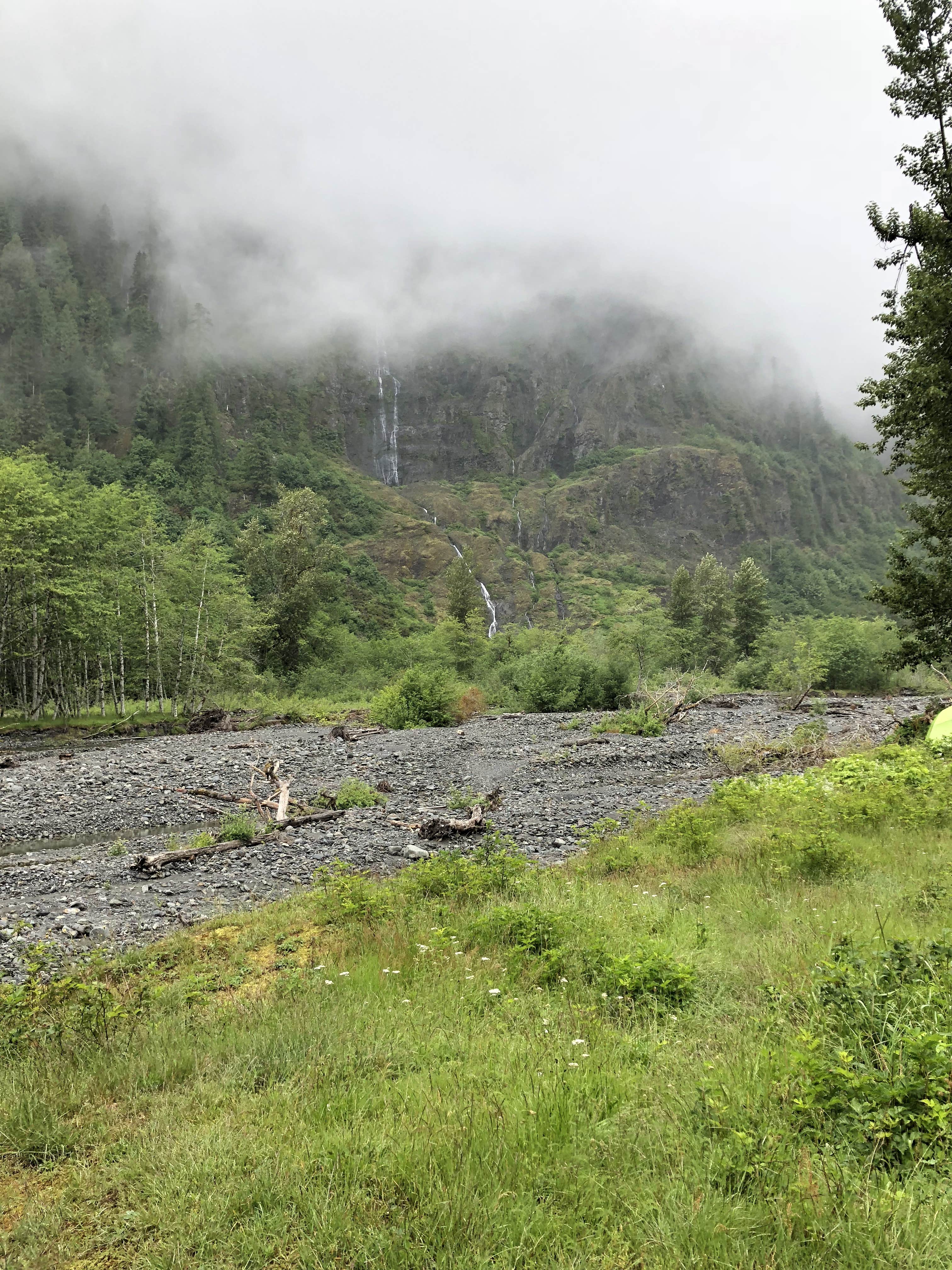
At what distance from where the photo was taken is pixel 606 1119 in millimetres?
3217

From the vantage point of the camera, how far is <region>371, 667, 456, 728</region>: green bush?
3359 cm

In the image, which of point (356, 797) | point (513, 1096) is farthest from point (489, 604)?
point (513, 1096)

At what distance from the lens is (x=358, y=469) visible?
166375 mm

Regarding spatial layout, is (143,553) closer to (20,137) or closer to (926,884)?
(926,884)

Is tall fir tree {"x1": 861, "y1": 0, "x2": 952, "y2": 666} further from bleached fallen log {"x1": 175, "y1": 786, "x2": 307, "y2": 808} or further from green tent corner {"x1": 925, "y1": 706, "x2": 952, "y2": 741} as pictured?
bleached fallen log {"x1": 175, "y1": 786, "x2": 307, "y2": 808}

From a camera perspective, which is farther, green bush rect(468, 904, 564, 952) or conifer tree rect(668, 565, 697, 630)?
conifer tree rect(668, 565, 697, 630)

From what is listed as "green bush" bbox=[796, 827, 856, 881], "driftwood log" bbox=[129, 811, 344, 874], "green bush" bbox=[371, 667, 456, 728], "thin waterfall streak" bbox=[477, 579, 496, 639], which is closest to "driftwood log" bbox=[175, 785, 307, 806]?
"driftwood log" bbox=[129, 811, 344, 874]

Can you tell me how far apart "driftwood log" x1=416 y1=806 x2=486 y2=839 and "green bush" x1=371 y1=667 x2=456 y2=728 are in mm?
20179

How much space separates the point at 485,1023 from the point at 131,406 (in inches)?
5666

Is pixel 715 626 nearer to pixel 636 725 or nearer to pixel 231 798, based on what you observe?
pixel 636 725

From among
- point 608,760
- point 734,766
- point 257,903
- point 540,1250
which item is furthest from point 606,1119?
point 608,760

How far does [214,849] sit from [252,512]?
96017 millimetres

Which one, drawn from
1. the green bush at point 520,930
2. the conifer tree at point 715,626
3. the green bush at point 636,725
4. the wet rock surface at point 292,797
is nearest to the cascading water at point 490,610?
the conifer tree at point 715,626

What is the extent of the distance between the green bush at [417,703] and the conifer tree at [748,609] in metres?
41.4
